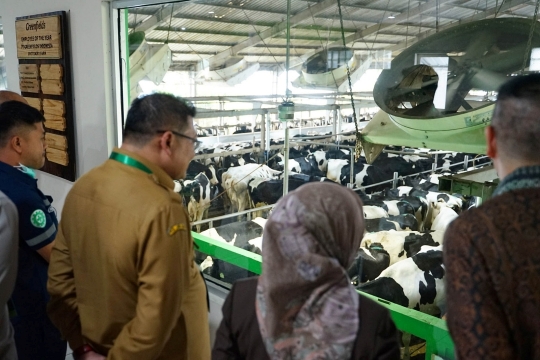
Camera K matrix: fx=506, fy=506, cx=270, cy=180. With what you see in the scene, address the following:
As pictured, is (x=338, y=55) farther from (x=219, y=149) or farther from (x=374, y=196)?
(x=219, y=149)

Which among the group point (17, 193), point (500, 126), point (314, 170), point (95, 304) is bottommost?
point (314, 170)

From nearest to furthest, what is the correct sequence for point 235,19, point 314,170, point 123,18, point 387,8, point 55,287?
1. point 55,287
2. point 123,18
3. point 387,8
4. point 235,19
5. point 314,170

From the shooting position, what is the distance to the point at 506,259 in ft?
3.37

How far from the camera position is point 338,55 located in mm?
4887

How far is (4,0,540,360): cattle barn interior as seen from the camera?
2.64 m

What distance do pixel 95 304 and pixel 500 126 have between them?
1.30 m

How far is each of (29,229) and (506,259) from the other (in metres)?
1.65

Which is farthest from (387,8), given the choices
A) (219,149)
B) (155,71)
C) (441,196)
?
(219,149)

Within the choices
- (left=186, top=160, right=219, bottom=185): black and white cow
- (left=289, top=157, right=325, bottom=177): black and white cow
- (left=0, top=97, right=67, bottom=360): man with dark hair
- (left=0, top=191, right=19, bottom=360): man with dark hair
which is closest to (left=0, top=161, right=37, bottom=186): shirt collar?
(left=0, top=97, right=67, bottom=360): man with dark hair

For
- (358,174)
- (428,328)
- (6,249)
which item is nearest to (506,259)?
(428,328)

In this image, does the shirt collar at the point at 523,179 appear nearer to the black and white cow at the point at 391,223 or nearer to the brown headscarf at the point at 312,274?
the brown headscarf at the point at 312,274

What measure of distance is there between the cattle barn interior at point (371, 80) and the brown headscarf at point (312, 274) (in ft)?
3.61

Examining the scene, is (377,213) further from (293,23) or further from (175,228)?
(175,228)

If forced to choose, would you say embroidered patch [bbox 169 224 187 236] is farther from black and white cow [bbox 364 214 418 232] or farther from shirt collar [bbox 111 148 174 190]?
black and white cow [bbox 364 214 418 232]
